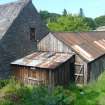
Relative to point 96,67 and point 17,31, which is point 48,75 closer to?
point 96,67

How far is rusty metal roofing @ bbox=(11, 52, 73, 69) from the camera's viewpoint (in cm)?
1839

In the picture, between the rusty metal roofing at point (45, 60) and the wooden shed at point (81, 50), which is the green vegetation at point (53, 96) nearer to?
the wooden shed at point (81, 50)

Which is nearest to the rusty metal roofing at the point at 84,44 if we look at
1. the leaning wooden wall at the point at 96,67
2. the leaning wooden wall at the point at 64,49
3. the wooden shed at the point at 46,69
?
the leaning wooden wall at the point at 64,49

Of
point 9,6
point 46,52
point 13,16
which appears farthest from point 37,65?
point 9,6

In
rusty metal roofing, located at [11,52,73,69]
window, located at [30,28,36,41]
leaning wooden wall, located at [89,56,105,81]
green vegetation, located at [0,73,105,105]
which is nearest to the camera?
green vegetation, located at [0,73,105,105]

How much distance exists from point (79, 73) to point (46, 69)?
2.74m

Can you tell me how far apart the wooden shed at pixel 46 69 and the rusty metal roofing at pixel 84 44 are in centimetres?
98

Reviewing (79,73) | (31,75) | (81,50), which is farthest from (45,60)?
(81,50)

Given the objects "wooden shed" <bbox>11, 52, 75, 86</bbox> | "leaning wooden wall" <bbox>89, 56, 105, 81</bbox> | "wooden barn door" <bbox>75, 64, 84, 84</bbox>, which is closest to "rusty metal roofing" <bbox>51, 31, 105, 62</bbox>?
"leaning wooden wall" <bbox>89, 56, 105, 81</bbox>

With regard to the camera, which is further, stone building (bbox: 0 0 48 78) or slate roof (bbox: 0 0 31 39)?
slate roof (bbox: 0 0 31 39)

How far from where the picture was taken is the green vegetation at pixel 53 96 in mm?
14422

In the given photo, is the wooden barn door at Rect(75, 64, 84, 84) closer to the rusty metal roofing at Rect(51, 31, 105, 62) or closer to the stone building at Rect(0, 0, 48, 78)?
the rusty metal roofing at Rect(51, 31, 105, 62)

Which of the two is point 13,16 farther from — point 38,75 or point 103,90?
point 103,90

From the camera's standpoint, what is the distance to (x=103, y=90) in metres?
17.3
